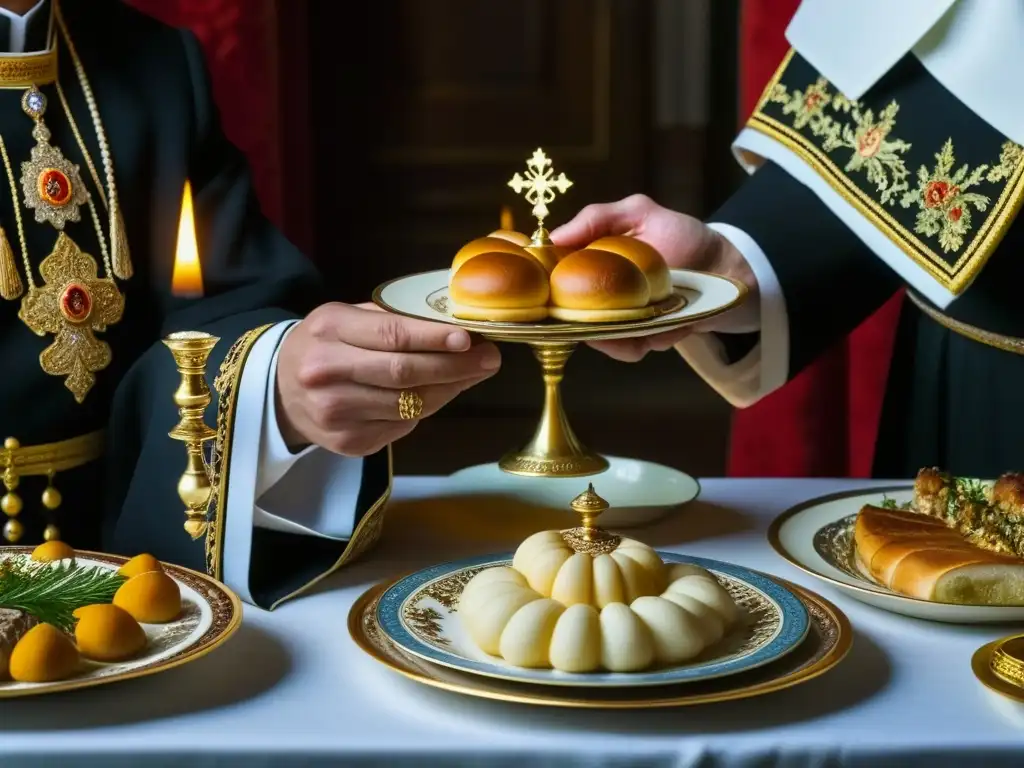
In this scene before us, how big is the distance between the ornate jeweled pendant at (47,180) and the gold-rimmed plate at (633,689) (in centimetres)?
63

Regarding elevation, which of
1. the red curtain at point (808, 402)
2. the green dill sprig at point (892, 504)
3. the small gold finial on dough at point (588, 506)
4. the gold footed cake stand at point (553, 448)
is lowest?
the red curtain at point (808, 402)

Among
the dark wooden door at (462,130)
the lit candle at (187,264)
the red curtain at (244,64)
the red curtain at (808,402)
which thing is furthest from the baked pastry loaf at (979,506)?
the dark wooden door at (462,130)

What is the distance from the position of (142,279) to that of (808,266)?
720mm

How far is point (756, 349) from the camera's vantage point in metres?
1.53

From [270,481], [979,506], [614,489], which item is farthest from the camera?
[614,489]

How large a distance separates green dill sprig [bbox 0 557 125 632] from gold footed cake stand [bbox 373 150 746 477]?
29 cm

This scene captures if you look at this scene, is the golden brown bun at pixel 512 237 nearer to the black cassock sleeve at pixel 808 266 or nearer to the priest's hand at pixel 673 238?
the priest's hand at pixel 673 238

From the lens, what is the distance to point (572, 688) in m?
0.85

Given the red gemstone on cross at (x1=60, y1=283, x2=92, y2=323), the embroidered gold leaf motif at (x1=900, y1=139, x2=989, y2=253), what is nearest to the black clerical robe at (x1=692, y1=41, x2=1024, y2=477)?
the embroidered gold leaf motif at (x1=900, y1=139, x2=989, y2=253)

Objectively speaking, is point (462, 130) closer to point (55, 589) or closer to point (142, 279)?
point (142, 279)

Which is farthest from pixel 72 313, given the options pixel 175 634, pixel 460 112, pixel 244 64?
pixel 460 112

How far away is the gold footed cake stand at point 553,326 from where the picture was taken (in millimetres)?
997

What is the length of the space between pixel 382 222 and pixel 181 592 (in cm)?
307

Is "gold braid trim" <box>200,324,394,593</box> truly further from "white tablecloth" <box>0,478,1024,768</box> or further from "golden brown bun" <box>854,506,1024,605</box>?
"golden brown bun" <box>854,506,1024,605</box>
